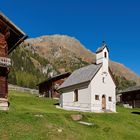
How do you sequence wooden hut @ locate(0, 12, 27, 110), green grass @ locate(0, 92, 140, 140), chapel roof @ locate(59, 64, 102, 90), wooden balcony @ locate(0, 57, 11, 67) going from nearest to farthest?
green grass @ locate(0, 92, 140, 140), wooden balcony @ locate(0, 57, 11, 67), wooden hut @ locate(0, 12, 27, 110), chapel roof @ locate(59, 64, 102, 90)

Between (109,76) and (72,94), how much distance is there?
6663 mm

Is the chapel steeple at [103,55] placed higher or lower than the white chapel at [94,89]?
higher

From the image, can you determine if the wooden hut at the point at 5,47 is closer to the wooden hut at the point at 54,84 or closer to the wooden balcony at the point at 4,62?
the wooden balcony at the point at 4,62

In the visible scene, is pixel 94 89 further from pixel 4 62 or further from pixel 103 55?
pixel 4 62

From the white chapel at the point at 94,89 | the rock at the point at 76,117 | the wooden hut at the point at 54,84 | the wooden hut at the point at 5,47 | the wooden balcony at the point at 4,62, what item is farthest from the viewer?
the wooden hut at the point at 54,84

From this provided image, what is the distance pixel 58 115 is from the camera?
1332 inches

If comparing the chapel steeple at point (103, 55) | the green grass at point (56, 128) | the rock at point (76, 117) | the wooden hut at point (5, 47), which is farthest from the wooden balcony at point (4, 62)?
the chapel steeple at point (103, 55)

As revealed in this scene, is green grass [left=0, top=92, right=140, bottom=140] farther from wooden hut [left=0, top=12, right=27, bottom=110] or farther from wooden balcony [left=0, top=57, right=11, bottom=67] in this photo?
wooden balcony [left=0, top=57, right=11, bottom=67]

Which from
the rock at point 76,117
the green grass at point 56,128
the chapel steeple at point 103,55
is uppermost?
the chapel steeple at point 103,55

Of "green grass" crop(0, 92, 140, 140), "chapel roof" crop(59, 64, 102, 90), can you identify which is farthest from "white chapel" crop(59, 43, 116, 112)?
"green grass" crop(0, 92, 140, 140)

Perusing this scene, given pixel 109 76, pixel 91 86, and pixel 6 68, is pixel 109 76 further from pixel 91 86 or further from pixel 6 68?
pixel 6 68

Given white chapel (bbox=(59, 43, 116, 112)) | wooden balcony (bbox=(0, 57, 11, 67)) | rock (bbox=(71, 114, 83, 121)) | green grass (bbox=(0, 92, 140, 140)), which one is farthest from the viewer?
white chapel (bbox=(59, 43, 116, 112))

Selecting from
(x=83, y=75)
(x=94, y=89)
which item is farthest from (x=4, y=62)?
(x=83, y=75)

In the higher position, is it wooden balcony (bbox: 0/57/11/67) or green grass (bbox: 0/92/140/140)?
wooden balcony (bbox: 0/57/11/67)
